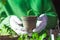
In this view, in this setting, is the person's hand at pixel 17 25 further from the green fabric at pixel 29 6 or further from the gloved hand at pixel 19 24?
the green fabric at pixel 29 6

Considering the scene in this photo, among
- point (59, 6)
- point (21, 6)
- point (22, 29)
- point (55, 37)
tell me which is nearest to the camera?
point (55, 37)

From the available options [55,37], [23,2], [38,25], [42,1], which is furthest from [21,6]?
[55,37]

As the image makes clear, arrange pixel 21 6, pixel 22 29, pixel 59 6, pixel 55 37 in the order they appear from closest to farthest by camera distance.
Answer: pixel 55 37
pixel 22 29
pixel 21 6
pixel 59 6

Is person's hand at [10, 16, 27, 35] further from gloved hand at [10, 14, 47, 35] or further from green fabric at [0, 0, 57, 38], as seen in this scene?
green fabric at [0, 0, 57, 38]

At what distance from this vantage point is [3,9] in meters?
1.76

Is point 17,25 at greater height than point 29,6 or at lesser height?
lesser

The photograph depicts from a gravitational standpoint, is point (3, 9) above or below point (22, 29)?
above

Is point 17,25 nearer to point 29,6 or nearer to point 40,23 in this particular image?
point 40,23

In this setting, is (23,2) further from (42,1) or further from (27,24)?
(27,24)

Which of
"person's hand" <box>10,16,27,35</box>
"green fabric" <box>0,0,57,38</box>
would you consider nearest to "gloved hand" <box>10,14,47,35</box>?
"person's hand" <box>10,16,27,35</box>

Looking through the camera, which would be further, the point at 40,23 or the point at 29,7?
the point at 29,7

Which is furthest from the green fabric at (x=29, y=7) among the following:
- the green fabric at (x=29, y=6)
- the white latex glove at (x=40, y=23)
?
the white latex glove at (x=40, y=23)

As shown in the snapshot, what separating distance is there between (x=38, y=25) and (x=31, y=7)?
0.37m

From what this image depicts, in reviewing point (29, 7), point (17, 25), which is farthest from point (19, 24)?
point (29, 7)
